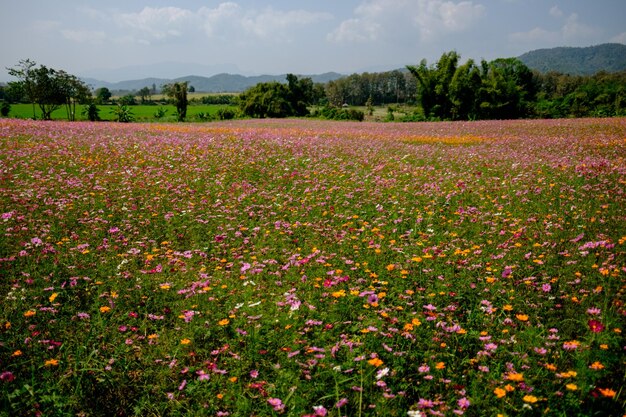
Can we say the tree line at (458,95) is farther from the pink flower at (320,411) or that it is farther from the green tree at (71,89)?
the pink flower at (320,411)

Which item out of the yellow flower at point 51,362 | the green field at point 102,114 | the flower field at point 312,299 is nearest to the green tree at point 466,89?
the green field at point 102,114

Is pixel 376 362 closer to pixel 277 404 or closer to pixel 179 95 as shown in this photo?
pixel 277 404

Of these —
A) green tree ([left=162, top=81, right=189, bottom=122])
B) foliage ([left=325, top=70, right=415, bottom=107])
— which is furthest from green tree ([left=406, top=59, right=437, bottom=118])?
foliage ([left=325, top=70, right=415, bottom=107])

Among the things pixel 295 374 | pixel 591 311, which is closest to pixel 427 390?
pixel 295 374

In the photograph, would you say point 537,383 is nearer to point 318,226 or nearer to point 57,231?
point 318,226

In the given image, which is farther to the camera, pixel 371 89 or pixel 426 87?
pixel 371 89

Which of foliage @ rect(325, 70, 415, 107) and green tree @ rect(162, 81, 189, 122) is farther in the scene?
foliage @ rect(325, 70, 415, 107)

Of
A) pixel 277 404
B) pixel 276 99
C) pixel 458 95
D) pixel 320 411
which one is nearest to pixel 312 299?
pixel 277 404

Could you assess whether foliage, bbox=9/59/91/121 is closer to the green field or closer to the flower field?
the green field

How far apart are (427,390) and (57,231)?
6309 mm

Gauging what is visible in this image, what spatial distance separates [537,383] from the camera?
9.88ft

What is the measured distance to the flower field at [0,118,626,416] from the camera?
3031 millimetres

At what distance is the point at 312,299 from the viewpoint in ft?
14.1

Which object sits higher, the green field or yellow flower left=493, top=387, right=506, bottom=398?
the green field
